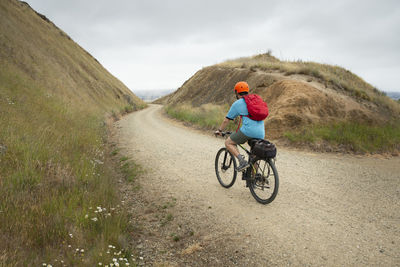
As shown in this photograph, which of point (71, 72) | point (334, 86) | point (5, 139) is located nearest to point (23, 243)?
point (5, 139)

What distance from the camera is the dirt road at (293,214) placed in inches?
134

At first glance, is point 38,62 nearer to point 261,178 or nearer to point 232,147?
point 232,147

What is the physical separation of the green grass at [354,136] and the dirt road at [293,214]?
1734mm

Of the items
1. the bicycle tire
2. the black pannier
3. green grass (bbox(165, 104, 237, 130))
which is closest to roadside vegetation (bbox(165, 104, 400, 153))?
the bicycle tire

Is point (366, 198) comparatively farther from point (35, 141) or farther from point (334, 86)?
point (334, 86)

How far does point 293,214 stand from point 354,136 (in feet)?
25.8

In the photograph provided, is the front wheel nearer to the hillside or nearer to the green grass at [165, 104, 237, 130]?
the green grass at [165, 104, 237, 130]

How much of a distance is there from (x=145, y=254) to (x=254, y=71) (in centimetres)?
1940

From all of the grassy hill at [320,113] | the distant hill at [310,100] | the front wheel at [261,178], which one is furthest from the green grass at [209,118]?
the front wheel at [261,178]

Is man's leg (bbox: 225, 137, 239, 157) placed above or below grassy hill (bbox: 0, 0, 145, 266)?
above

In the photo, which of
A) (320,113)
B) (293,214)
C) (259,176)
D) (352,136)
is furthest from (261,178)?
(320,113)

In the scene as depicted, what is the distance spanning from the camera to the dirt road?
341 centimetres

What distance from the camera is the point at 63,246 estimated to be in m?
3.05

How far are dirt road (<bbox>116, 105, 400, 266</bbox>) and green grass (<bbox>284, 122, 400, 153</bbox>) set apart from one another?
1.73 metres
